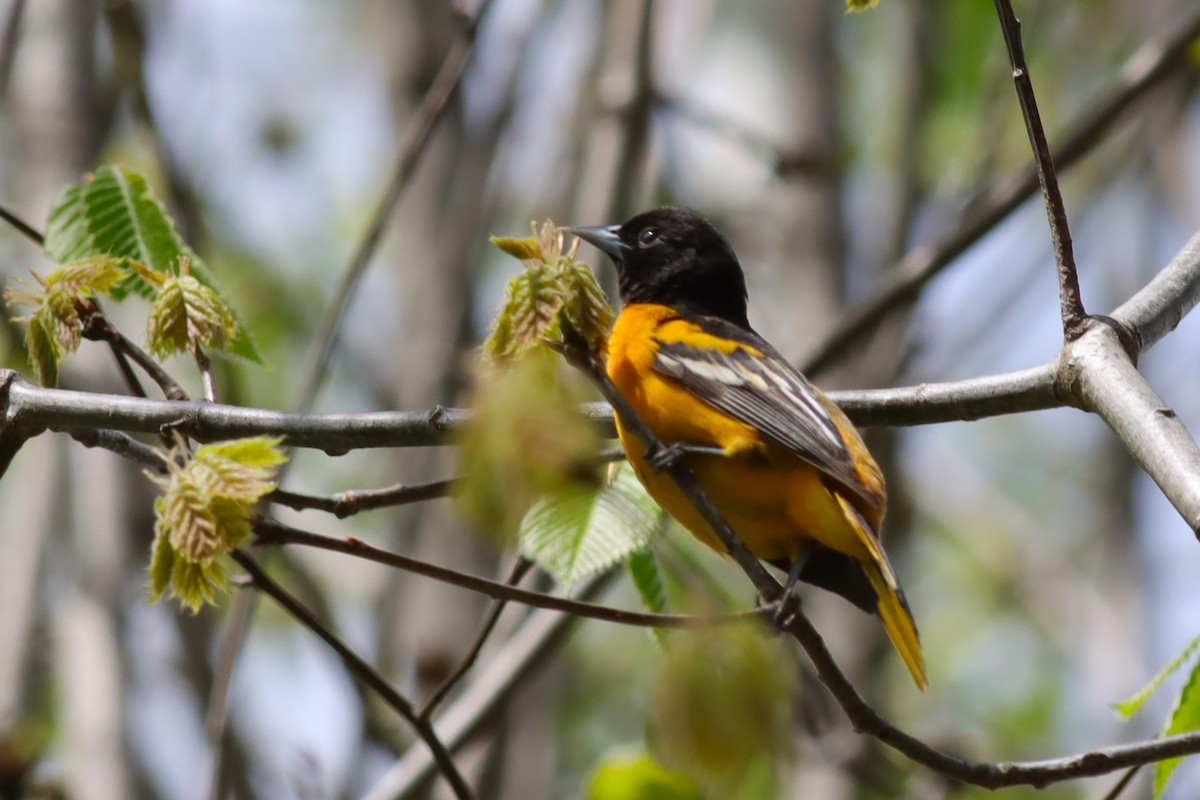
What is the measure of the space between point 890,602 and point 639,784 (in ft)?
2.59

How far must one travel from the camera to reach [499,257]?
818 centimetres

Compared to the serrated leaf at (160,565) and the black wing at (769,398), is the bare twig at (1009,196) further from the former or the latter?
the serrated leaf at (160,565)

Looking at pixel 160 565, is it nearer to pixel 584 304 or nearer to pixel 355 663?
pixel 355 663

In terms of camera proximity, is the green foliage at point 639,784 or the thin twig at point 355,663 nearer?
the thin twig at point 355,663

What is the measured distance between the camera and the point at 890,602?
331cm

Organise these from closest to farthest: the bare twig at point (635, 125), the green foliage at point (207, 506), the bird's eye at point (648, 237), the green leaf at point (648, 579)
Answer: the green foliage at point (207, 506) → the green leaf at point (648, 579) → the bird's eye at point (648, 237) → the bare twig at point (635, 125)

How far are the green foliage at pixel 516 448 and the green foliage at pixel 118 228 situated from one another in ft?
4.57

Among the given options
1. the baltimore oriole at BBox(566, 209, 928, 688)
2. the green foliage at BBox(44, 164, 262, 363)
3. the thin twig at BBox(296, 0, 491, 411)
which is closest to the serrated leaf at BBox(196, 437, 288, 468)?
the green foliage at BBox(44, 164, 262, 363)

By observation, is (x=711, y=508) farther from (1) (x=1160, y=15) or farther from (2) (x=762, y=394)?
(1) (x=1160, y=15)

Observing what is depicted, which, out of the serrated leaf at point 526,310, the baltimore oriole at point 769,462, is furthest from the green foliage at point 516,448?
the baltimore oriole at point 769,462

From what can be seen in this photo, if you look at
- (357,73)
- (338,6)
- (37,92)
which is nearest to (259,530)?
(37,92)

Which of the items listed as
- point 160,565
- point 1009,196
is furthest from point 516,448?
point 1009,196

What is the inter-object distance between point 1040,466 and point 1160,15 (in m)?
5.56

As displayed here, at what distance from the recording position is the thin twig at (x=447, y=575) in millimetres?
2018
